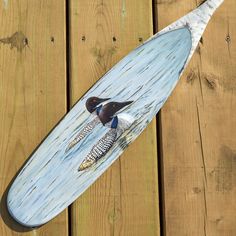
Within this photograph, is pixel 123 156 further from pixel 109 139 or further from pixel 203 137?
pixel 203 137

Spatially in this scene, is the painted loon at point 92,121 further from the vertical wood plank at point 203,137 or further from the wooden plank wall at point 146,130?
the vertical wood plank at point 203,137

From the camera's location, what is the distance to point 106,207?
4.34ft

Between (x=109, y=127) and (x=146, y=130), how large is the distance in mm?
89

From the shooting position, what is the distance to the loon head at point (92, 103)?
135cm

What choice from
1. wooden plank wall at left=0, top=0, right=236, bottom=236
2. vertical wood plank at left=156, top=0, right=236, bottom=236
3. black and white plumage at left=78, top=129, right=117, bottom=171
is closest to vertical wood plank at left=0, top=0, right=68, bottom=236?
wooden plank wall at left=0, top=0, right=236, bottom=236

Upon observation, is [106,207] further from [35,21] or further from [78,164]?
[35,21]

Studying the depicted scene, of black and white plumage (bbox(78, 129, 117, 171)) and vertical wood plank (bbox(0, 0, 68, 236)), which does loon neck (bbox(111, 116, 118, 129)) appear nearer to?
black and white plumage (bbox(78, 129, 117, 171))

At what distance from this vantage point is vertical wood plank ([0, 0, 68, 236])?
131 cm

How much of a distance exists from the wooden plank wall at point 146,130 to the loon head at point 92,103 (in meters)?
0.03

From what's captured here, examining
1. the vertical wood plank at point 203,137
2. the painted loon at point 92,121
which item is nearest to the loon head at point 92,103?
the painted loon at point 92,121

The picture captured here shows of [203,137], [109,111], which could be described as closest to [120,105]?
[109,111]

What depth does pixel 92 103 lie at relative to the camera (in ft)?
4.42

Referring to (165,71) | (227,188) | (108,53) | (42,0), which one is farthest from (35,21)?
(227,188)

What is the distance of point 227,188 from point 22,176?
457 mm
